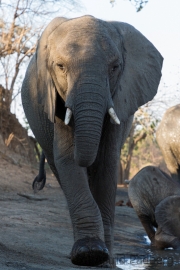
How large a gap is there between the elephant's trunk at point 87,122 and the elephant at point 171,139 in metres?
4.98

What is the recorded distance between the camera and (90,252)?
4859 mm

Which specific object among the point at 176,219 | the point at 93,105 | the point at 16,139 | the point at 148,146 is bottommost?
the point at 148,146

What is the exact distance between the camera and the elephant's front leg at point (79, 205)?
16.1 ft

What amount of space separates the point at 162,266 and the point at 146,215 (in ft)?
7.91

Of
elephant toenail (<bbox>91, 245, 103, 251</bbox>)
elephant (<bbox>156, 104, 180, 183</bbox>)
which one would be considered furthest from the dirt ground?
elephant (<bbox>156, 104, 180, 183</bbox>)

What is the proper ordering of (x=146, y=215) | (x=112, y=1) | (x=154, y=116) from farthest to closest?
(x=154, y=116), (x=112, y=1), (x=146, y=215)

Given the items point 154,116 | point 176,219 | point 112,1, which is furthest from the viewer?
point 154,116

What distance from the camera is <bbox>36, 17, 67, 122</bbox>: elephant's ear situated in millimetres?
5195

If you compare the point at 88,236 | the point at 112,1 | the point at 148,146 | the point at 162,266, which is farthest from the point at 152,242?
the point at 148,146

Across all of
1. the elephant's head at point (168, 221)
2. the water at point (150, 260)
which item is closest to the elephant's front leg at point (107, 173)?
the water at point (150, 260)

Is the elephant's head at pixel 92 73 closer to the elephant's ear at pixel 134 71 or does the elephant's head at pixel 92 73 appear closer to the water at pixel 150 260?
the elephant's ear at pixel 134 71

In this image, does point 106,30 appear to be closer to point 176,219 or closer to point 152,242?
point 176,219

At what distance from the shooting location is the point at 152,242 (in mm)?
8711

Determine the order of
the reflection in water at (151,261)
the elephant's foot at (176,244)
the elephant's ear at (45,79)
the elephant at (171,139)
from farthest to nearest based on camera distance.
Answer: the elephant at (171,139) → the elephant's foot at (176,244) → the reflection in water at (151,261) → the elephant's ear at (45,79)
